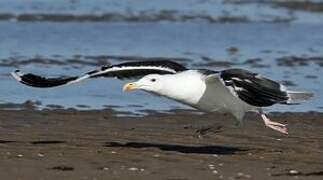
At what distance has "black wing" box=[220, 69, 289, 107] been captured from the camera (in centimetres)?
1154

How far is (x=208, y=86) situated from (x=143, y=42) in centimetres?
1287

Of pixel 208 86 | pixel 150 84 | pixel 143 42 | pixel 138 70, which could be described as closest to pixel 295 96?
pixel 208 86

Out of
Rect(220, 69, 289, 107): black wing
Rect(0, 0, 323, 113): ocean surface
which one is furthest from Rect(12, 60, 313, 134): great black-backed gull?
Rect(0, 0, 323, 113): ocean surface

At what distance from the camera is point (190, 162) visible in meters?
11.2

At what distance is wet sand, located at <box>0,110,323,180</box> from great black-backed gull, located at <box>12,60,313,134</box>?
1.62 ft

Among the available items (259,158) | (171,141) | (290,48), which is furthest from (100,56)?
(259,158)

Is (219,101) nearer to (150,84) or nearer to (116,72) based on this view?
(150,84)

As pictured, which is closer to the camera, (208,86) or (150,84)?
(150,84)

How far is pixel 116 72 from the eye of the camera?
1260cm

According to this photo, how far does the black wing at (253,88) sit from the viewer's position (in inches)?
454

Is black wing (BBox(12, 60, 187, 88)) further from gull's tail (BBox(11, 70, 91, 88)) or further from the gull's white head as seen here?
the gull's white head

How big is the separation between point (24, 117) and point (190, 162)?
3.79m

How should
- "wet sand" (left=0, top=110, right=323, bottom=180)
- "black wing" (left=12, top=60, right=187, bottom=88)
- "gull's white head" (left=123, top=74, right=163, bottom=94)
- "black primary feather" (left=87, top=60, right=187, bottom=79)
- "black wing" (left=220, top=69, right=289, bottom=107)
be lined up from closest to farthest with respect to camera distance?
"wet sand" (left=0, top=110, right=323, bottom=180), "black wing" (left=220, top=69, right=289, bottom=107), "gull's white head" (left=123, top=74, right=163, bottom=94), "black wing" (left=12, top=60, right=187, bottom=88), "black primary feather" (left=87, top=60, right=187, bottom=79)

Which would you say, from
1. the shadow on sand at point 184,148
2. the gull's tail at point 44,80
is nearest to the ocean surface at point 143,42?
the shadow on sand at point 184,148
